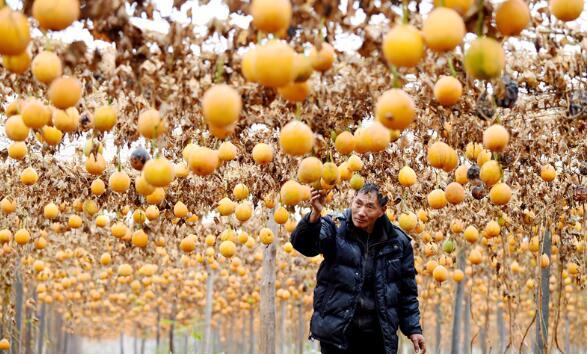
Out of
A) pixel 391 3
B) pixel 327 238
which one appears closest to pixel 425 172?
pixel 327 238

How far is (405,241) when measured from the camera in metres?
5.06

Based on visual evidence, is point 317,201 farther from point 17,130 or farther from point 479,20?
point 479,20

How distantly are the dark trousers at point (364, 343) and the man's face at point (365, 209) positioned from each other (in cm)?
76

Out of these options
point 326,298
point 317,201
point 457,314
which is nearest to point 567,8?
point 317,201

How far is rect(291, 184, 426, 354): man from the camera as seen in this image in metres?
4.65

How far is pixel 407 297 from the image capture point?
5004 millimetres

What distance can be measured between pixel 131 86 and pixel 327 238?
2.06m

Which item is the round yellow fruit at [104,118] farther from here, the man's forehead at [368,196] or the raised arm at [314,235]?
the man's forehead at [368,196]

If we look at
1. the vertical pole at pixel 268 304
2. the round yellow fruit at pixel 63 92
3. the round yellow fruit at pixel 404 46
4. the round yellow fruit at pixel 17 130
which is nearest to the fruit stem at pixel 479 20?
the round yellow fruit at pixel 404 46

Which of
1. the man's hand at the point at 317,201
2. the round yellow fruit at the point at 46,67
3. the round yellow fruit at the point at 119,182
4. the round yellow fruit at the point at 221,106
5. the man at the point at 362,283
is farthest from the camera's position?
the man at the point at 362,283

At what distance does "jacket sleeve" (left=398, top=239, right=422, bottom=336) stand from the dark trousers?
284 mm

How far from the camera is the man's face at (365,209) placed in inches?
189

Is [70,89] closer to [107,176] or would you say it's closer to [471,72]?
[471,72]

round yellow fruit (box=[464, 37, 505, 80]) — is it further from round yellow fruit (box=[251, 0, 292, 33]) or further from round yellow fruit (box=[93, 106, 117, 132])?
round yellow fruit (box=[93, 106, 117, 132])
